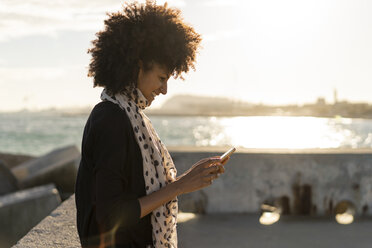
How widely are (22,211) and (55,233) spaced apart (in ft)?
9.80

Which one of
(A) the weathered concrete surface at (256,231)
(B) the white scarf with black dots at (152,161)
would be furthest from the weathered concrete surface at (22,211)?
(B) the white scarf with black dots at (152,161)

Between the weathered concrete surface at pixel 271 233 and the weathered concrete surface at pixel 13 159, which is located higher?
the weathered concrete surface at pixel 271 233

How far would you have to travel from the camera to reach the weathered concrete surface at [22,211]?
5.44 m

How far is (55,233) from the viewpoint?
3.01 m

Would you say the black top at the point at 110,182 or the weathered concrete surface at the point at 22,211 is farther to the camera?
the weathered concrete surface at the point at 22,211

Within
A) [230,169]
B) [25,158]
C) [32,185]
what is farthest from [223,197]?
[25,158]

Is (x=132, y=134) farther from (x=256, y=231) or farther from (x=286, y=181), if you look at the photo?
(x=286, y=181)

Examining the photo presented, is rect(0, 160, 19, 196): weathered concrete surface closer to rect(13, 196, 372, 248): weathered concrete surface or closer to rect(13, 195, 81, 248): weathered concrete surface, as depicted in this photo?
rect(13, 196, 372, 248): weathered concrete surface

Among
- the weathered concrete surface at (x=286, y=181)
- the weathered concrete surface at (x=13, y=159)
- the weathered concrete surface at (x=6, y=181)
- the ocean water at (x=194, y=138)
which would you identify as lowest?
the ocean water at (x=194, y=138)

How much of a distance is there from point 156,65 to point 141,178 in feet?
1.53

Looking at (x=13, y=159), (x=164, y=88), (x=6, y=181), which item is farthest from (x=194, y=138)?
(x=164, y=88)

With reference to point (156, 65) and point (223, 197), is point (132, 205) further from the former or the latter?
point (223, 197)

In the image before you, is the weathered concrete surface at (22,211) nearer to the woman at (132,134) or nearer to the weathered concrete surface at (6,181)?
the weathered concrete surface at (6,181)

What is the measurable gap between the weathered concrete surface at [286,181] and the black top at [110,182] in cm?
321
